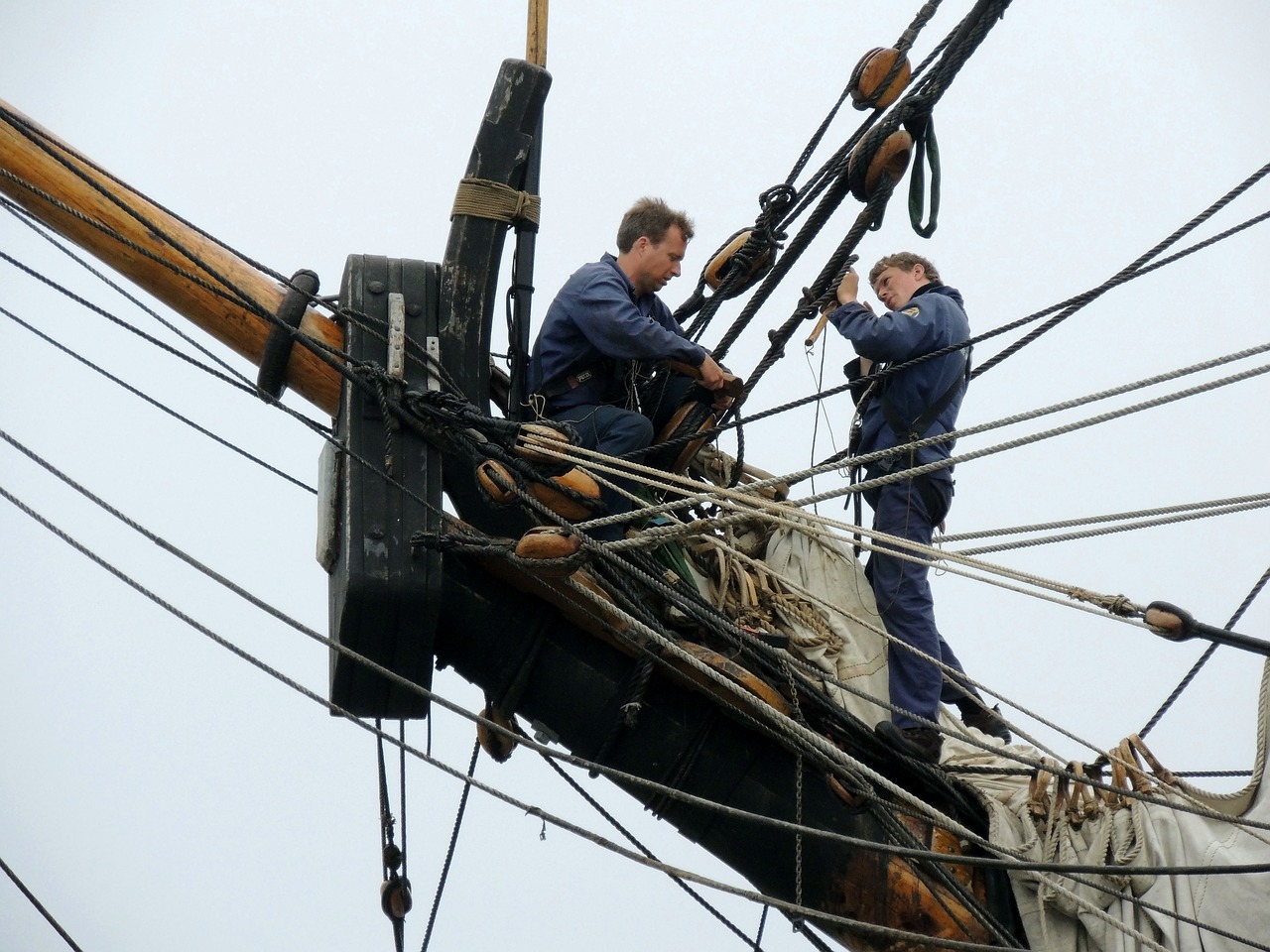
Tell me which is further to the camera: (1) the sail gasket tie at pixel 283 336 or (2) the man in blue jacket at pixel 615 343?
(2) the man in blue jacket at pixel 615 343

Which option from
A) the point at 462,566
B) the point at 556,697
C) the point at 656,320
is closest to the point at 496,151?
the point at 656,320

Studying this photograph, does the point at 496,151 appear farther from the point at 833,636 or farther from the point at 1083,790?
the point at 1083,790

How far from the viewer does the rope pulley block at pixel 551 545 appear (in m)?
5.42

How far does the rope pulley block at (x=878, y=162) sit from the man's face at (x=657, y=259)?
645 millimetres

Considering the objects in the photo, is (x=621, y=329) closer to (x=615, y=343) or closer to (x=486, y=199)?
(x=615, y=343)

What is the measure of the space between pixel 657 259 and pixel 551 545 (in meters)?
1.35

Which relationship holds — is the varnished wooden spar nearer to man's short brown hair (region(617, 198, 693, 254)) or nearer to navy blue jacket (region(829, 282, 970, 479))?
man's short brown hair (region(617, 198, 693, 254))

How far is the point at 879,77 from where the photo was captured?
20.5ft

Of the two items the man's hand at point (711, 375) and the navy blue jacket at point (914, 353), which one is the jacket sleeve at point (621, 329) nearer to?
the man's hand at point (711, 375)

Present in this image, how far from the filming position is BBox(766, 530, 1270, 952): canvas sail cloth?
17.5 feet

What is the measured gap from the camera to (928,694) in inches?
245

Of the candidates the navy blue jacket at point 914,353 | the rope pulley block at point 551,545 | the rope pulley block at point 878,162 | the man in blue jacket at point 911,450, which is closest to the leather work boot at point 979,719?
the man in blue jacket at point 911,450

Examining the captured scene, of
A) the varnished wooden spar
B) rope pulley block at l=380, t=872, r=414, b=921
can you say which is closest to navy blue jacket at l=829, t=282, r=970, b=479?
the varnished wooden spar

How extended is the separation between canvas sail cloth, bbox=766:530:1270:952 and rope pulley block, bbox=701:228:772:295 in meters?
1.15
